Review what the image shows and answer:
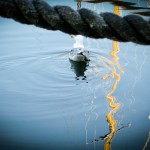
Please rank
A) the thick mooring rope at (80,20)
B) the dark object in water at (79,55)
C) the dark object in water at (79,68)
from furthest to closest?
1. the dark object in water at (79,55)
2. the dark object in water at (79,68)
3. the thick mooring rope at (80,20)

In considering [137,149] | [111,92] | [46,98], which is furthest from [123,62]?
[137,149]

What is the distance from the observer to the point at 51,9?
1299 millimetres

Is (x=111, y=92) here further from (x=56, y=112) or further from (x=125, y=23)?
(x=125, y=23)

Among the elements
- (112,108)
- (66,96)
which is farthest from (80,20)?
(66,96)

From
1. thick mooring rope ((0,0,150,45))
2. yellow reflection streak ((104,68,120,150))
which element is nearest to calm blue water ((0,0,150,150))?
yellow reflection streak ((104,68,120,150))

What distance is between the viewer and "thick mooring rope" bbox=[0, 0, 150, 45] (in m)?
1.25

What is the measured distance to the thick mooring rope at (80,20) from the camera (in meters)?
1.25

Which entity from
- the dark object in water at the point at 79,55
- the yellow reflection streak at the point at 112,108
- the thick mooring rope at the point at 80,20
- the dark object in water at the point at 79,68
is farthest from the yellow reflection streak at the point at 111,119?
the thick mooring rope at the point at 80,20

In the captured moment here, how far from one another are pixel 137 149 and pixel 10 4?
2.13 m

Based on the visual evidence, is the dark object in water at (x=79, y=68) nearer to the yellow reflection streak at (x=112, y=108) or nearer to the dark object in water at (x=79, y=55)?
the dark object in water at (x=79, y=55)

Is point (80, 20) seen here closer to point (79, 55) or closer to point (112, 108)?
point (112, 108)

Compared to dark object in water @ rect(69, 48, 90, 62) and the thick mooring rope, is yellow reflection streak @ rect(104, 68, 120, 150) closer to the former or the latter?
dark object in water @ rect(69, 48, 90, 62)

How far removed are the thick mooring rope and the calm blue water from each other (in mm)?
1920

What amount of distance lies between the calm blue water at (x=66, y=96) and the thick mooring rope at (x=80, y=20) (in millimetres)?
1920
